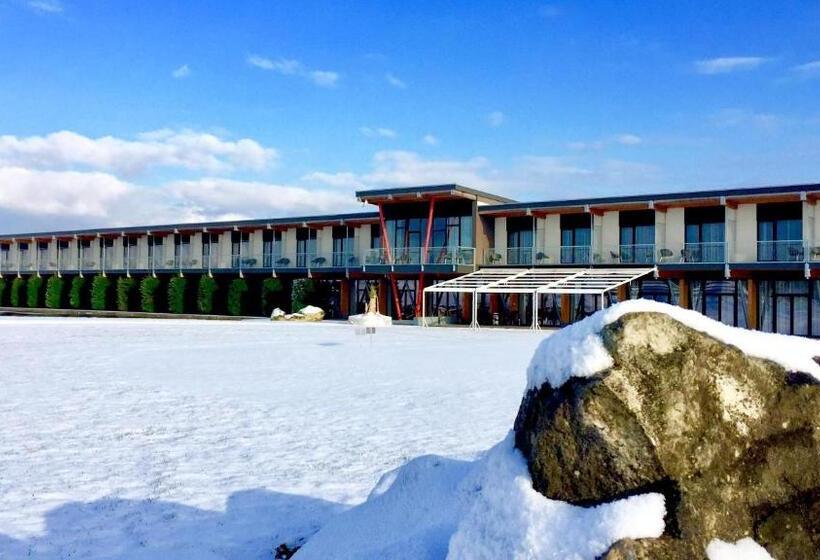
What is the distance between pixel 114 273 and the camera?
4809cm

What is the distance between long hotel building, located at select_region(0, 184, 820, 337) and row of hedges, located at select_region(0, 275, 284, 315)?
923 millimetres

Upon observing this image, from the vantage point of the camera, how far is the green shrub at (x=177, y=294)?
141 feet

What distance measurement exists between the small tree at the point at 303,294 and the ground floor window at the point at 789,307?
20.4 m

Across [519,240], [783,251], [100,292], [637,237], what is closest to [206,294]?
[100,292]

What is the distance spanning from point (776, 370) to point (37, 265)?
58.0 m

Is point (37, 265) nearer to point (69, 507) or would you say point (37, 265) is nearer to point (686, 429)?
point (69, 507)

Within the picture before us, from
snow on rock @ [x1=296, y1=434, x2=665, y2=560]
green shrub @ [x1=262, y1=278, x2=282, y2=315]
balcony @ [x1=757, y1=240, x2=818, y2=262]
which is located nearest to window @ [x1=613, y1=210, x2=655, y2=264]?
balcony @ [x1=757, y1=240, x2=818, y2=262]

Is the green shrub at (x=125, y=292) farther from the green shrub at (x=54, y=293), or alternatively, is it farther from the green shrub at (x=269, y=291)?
the green shrub at (x=269, y=291)

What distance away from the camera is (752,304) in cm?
2905

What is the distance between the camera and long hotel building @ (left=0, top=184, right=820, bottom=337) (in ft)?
93.8

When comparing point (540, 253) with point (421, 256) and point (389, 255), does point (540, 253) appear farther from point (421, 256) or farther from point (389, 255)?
point (389, 255)

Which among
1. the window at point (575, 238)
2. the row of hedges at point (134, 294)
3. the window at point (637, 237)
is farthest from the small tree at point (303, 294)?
the window at point (637, 237)

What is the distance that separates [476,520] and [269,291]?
37389mm

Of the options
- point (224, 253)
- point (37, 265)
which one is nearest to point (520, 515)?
point (224, 253)
